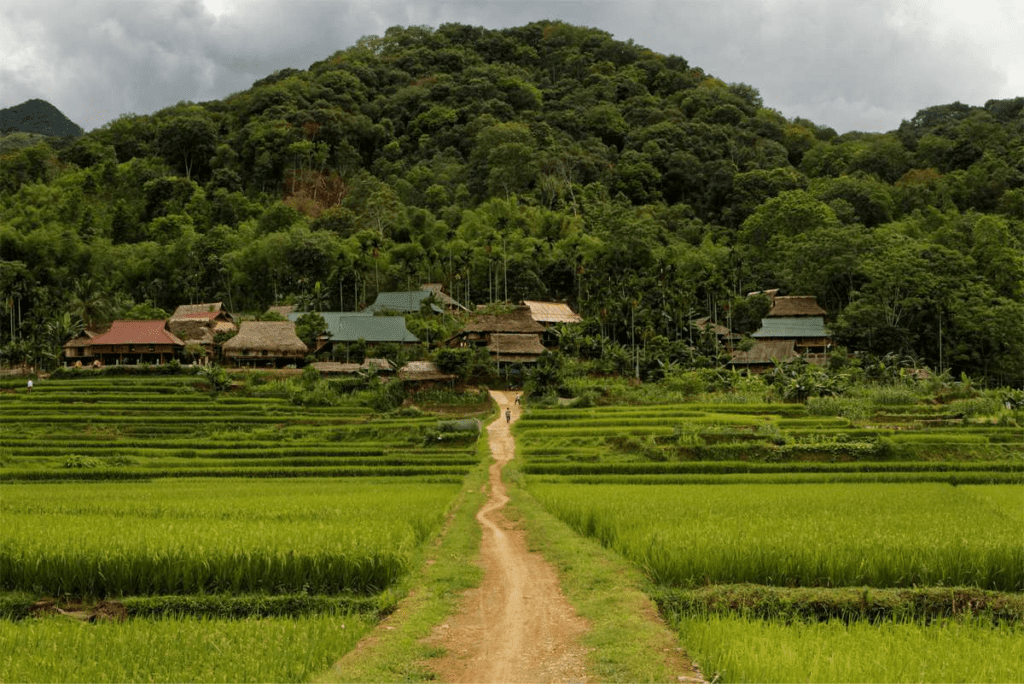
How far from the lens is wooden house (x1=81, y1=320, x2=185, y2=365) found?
51.6 m

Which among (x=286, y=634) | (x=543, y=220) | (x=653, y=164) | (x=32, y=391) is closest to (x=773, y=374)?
(x=543, y=220)

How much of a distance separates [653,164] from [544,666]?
302 ft

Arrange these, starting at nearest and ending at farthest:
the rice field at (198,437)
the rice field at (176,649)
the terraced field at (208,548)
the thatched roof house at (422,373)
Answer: the rice field at (176,649) → the terraced field at (208,548) → the rice field at (198,437) → the thatched roof house at (422,373)

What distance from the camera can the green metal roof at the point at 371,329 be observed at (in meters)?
53.1

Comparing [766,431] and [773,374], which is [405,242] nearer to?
[773,374]

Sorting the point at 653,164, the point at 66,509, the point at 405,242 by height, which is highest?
the point at 653,164

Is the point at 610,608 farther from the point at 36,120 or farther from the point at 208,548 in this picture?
the point at 36,120

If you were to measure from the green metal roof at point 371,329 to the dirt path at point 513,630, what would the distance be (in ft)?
130

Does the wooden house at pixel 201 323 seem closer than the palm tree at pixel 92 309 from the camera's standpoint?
Yes

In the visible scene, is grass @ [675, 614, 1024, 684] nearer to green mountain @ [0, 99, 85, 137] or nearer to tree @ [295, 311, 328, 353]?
tree @ [295, 311, 328, 353]

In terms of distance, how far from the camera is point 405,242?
72875 mm

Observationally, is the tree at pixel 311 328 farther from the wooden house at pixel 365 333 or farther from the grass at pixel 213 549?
the grass at pixel 213 549

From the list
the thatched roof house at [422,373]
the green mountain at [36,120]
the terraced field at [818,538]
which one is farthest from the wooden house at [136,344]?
the green mountain at [36,120]

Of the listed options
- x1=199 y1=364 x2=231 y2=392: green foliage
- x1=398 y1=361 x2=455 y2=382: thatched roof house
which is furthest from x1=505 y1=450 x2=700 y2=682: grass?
x1=199 y1=364 x2=231 y2=392: green foliage
